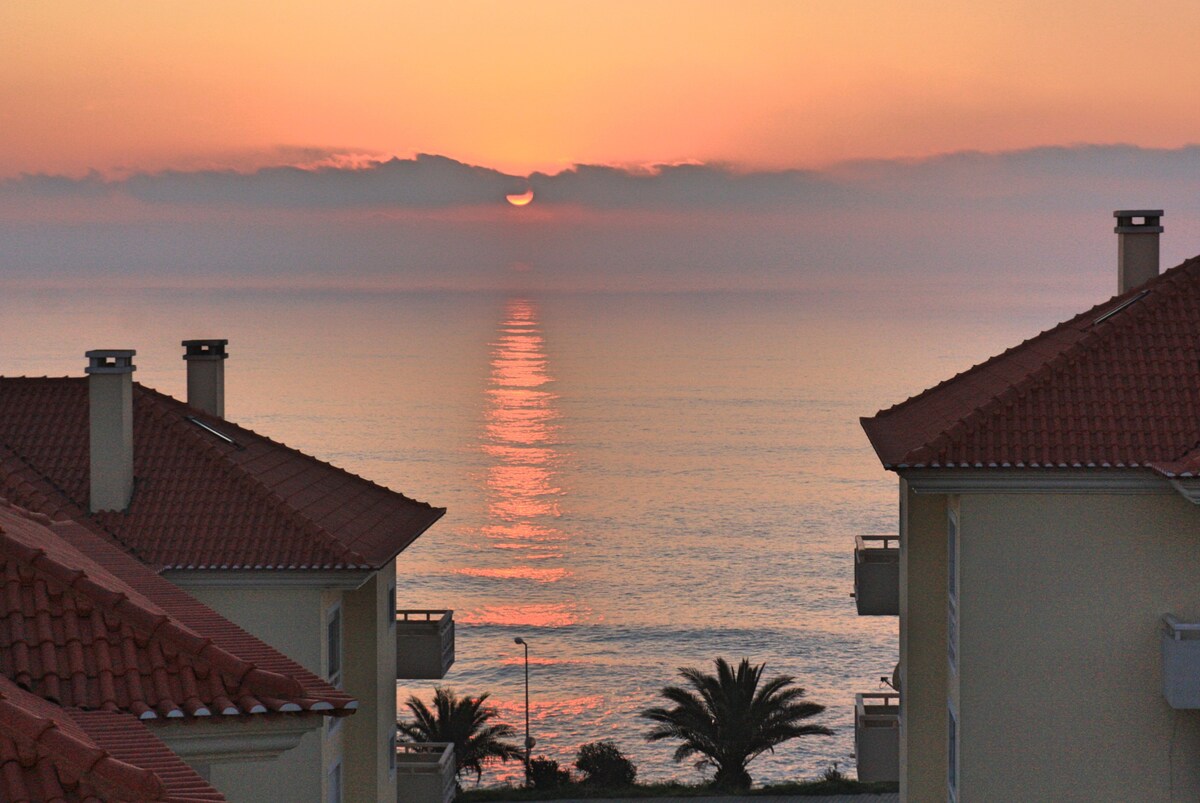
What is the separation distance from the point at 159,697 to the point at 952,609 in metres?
13.1

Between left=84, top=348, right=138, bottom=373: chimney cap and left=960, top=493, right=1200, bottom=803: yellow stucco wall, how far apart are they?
11.5 meters

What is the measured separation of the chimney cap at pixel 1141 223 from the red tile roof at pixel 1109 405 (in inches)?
130

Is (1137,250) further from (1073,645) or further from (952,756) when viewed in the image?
(952,756)

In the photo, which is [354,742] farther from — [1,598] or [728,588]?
[728,588]

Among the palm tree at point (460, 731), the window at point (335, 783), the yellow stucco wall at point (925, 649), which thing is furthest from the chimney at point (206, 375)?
the palm tree at point (460, 731)

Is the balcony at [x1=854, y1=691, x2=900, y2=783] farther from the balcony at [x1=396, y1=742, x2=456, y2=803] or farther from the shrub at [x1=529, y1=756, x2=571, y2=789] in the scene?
the shrub at [x1=529, y1=756, x2=571, y2=789]

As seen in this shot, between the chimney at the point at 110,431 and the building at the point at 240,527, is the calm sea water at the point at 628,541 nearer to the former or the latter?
the building at the point at 240,527

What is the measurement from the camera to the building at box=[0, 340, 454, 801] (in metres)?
21.2

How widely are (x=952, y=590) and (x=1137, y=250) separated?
7133 mm

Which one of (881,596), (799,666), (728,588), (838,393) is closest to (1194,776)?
(881,596)

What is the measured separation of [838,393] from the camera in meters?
198

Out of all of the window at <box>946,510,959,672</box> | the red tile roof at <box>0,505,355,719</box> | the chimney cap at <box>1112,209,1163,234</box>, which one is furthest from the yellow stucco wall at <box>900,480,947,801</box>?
the red tile roof at <box>0,505,355,719</box>

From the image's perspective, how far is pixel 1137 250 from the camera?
78.3ft

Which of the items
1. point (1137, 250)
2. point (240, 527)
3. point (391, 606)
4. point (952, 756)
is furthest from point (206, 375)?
point (1137, 250)
